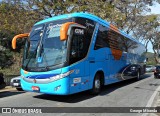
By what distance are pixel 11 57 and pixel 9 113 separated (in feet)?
81.7

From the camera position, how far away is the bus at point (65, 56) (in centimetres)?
936

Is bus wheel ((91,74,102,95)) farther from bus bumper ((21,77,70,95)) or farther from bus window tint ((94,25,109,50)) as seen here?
bus bumper ((21,77,70,95))

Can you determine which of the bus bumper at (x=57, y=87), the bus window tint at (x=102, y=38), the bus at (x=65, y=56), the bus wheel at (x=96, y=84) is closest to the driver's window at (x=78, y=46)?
the bus at (x=65, y=56)

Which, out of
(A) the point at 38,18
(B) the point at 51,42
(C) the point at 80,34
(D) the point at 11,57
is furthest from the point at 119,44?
(D) the point at 11,57

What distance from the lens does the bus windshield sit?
9.51 meters

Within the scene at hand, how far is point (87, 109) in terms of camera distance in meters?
8.65

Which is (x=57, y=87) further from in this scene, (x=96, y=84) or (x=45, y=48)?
(x=96, y=84)

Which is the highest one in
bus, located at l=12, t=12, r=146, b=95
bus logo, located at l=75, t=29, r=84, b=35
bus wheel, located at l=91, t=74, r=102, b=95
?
bus logo, located at l=75, t=29, r=84, b=35

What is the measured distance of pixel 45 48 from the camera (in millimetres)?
9820

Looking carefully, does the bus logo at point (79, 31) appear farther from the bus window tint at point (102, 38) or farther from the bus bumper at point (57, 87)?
the bus bumper at point (57, 87)

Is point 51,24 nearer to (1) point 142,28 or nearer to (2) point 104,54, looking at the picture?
(2) point 104,54

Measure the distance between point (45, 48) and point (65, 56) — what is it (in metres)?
0.96

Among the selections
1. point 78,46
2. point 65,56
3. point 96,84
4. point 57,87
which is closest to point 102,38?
point 96,84

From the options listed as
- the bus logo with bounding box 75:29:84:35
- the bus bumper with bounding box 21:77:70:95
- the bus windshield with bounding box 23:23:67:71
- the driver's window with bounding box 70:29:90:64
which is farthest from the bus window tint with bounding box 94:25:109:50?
the bus bumper with bounding box 21:77:70:95
